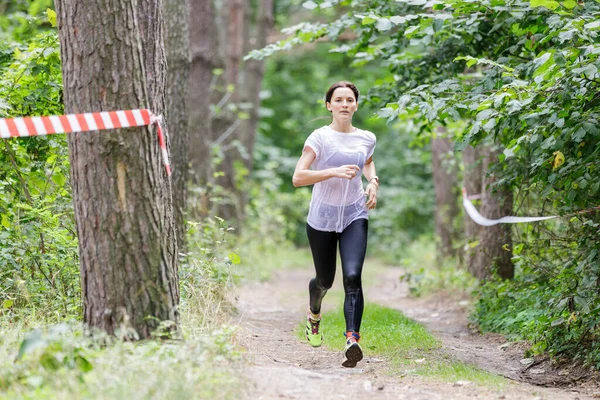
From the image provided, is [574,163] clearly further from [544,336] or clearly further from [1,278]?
[1,278]

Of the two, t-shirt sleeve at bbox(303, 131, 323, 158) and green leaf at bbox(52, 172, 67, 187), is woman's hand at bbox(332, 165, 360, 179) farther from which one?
green leaf at bbox(52, 172, 67, 187)

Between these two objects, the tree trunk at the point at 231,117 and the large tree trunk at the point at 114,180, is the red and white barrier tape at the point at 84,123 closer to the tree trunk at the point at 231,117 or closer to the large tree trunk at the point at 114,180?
the large tree trunk at the point at 114,180

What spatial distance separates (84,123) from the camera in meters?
4.68

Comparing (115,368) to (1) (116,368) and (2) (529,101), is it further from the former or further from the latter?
(2) (529,101)

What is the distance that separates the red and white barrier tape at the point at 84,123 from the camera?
4.67m

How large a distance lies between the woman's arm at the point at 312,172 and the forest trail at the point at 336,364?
127cm

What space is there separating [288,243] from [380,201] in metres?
7.09

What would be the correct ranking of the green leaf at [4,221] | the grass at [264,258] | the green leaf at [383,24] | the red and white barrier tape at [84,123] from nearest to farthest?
the red and white barrier tape at [84,123], the green leaf at [4,221], the green leaf at [383,24], the grass at [264,258]

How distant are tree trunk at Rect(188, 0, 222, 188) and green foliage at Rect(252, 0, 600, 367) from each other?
4.16 m

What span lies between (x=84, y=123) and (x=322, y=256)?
93.7 inches

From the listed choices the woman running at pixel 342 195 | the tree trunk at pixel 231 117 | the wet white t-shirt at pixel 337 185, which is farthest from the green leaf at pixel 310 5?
the tree trunk at pixel 231 117

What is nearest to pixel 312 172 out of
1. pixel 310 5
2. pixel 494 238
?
pixel 310 5

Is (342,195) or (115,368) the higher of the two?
(342,195)

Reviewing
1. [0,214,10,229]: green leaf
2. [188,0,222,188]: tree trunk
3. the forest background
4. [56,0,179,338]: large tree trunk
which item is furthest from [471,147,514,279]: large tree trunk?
[0,214,10,229]: green leaf
